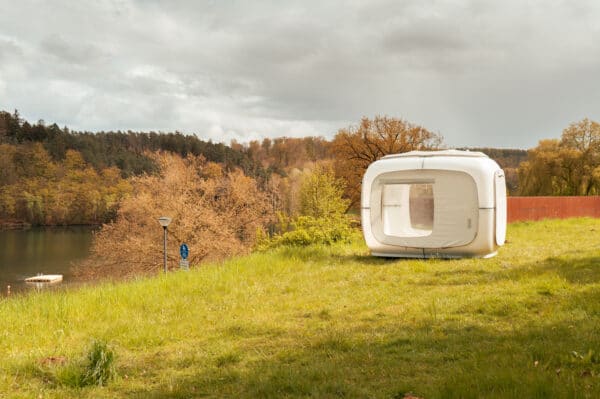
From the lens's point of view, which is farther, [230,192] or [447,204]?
[230,192]

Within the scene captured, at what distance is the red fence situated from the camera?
24781 mm

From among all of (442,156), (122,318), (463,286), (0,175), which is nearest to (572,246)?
(442,156)

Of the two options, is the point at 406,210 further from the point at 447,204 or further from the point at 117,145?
the point at 117,145

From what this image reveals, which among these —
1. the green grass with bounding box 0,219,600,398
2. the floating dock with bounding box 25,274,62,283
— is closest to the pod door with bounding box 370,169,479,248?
the green grass with bounding box 0,219,600,398

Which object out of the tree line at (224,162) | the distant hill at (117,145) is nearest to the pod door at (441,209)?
the tree line at (224,162)

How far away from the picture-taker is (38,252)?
56469 mm

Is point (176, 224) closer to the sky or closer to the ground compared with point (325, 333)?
closer to the ground

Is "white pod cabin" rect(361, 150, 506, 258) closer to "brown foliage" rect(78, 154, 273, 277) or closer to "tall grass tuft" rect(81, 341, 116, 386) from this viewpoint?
"tall grass tuft" rect(81, 341, 116, 386)

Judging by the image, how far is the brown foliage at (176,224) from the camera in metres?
27.7

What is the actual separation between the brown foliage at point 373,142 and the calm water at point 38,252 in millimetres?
19337

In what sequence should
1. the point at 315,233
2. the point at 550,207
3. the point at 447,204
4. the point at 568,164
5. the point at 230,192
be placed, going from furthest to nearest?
the point at 568,164, the point at 230,192, the point at 550,207, the point at 315,233, the point at 447,204

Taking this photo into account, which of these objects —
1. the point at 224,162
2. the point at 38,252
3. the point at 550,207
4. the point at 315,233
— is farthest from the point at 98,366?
the point at 224,162

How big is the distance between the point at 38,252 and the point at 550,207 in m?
50.8

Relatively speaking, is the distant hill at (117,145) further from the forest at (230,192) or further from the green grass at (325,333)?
the green grass at (325,333)
